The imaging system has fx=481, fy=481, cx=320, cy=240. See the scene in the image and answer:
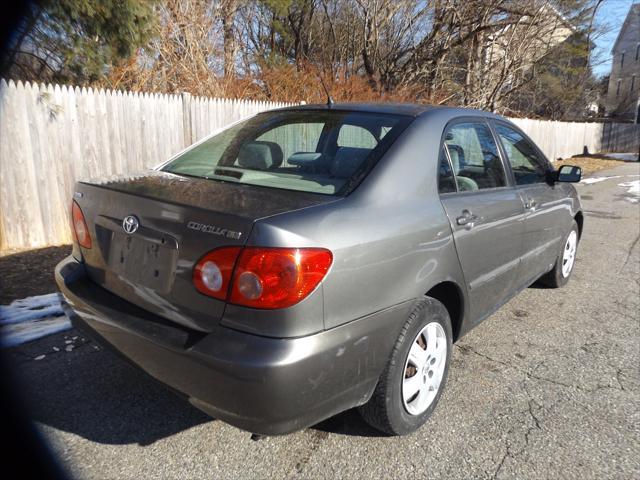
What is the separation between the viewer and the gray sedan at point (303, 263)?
1853 millimetres

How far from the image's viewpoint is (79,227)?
8.39 feet

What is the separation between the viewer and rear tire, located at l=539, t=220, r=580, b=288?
182 inches

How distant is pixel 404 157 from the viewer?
8.02 ft

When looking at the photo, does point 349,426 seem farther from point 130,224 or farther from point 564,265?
point 564,265

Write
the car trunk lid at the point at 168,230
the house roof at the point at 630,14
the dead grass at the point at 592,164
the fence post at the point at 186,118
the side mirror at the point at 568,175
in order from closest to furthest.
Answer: the car trunk lid at the point at 168,230
the side mirror at the point at 568,175
the fence post at the point at 186,118
the dead grass at the point at 592,164
the house roof at the point at 630,14

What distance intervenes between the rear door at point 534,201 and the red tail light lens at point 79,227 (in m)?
2.77

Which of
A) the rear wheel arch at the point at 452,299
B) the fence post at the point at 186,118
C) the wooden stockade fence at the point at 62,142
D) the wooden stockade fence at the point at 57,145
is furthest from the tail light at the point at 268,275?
the fence post at the point at 186,118

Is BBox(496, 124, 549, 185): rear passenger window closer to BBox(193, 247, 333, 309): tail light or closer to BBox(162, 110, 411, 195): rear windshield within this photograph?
BBox(162, 110, 411, 195): rear windshield

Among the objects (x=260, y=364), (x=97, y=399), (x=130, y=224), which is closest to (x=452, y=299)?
(x=260, y=364)

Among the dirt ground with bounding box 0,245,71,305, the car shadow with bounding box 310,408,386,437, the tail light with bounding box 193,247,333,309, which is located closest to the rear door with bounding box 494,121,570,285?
the car shadow with bounding box 310,408,386,437

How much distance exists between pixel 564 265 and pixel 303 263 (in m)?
3.86

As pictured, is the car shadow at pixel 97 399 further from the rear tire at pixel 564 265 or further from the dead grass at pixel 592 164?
the dead grass at pixel 592 164

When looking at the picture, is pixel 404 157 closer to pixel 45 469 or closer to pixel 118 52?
pixel 45 469

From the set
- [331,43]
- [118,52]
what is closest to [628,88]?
[331,43]
